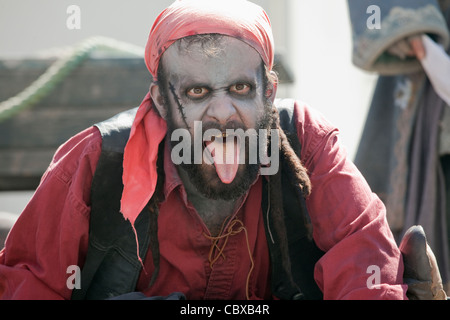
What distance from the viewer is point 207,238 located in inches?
102

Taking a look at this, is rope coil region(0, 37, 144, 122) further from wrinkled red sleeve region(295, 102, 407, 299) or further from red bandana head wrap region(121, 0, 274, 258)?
wrinkled red sleeve region(295, 102, 407, 299)

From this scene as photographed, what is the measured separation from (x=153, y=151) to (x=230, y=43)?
43 cm

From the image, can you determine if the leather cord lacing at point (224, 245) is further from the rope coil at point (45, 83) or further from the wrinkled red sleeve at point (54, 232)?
the rope coil at point (45, 83)

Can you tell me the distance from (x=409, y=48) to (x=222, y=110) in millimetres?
1723

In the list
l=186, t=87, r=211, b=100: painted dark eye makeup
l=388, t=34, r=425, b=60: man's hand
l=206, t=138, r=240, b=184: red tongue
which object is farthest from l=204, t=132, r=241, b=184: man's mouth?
l=388, t=34, r=425, b=60: man's hand

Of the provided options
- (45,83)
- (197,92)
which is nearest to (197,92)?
(197,92)

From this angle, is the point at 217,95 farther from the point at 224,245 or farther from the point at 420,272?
the point at 420,272

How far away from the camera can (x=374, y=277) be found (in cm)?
224

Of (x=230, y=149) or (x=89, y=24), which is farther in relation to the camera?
(x=89, y=24)

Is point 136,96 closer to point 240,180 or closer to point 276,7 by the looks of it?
point 240,180

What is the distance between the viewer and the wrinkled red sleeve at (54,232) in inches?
94.2
